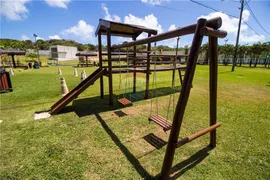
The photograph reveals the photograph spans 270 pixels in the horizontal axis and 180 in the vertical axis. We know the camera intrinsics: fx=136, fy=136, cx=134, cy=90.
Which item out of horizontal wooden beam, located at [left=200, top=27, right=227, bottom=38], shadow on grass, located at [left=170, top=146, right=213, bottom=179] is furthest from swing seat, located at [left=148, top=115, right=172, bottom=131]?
horizontal wooden beam, located at [left=200, top=27, right=227, bottom=38]

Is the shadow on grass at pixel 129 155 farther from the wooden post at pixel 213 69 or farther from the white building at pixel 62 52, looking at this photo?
the white building at pixel 62 52

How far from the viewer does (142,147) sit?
2551mm

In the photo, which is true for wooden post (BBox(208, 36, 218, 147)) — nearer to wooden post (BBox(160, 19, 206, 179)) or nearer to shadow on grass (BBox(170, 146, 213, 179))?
wooden post (BBox(160, 19, 206, 179))

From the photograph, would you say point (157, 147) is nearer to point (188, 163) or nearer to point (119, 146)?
point (188, 163)

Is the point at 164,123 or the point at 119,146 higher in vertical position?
the point at 164,123

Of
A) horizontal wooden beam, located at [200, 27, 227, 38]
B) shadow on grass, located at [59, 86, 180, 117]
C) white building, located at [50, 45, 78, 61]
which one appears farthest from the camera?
white building, located at [50, 45, 78, 61]

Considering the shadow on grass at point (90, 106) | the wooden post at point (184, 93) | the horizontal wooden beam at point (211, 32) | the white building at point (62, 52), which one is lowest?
the shadow on grass at point (90, 106)

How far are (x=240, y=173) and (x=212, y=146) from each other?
2.00ft

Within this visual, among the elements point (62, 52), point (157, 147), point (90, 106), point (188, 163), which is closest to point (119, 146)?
point (157, 147)

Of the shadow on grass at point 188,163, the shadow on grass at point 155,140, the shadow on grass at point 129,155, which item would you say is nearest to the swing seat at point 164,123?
the shadow on grass at point 155,140

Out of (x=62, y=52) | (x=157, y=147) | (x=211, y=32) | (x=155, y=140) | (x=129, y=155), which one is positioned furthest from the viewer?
(x=62, y=52)

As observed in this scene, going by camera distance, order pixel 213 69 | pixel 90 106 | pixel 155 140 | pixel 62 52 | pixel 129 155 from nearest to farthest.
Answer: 1. pixel 213 69
2. pixel 129 155
3. pixel 155 140
4. pixel 90 106
5. pixel 62 52

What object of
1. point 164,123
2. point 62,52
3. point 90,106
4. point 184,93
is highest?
point 62,52

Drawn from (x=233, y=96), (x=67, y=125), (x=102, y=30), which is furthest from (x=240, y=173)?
(x=102, y=30)
